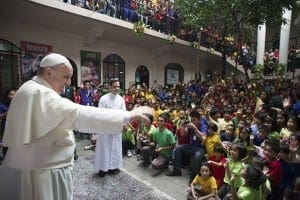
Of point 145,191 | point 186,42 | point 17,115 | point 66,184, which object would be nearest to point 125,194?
point 145,191

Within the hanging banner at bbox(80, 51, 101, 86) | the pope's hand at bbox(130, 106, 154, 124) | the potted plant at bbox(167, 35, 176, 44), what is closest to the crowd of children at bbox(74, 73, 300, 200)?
the pope's hand at bbox(130, 106, 154, 124)

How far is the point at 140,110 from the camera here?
5.22 feet

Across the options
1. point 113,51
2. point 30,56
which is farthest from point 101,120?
point 113,51

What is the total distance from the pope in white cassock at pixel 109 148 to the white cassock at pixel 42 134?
3.00 metres

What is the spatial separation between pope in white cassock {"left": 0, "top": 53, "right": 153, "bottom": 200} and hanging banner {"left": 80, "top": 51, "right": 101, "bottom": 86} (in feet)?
29.7

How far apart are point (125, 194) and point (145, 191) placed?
0.32 meters

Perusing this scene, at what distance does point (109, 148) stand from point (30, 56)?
5761 mm

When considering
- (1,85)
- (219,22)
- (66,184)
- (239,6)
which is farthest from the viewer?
(219,22)

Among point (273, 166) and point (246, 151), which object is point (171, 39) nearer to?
point (246, 151)

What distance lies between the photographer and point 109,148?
481 cm

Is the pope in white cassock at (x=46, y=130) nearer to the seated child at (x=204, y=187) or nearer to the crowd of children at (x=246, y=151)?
the crowd of children at (x=246, y=151)

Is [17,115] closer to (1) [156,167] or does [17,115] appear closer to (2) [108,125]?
(2) [108,125]

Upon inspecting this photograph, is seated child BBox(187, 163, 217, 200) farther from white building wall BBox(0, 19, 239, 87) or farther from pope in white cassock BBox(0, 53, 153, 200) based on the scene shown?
white building wall BBox(0, 19, 239, 87)

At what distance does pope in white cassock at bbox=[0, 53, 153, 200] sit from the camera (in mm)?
1598
